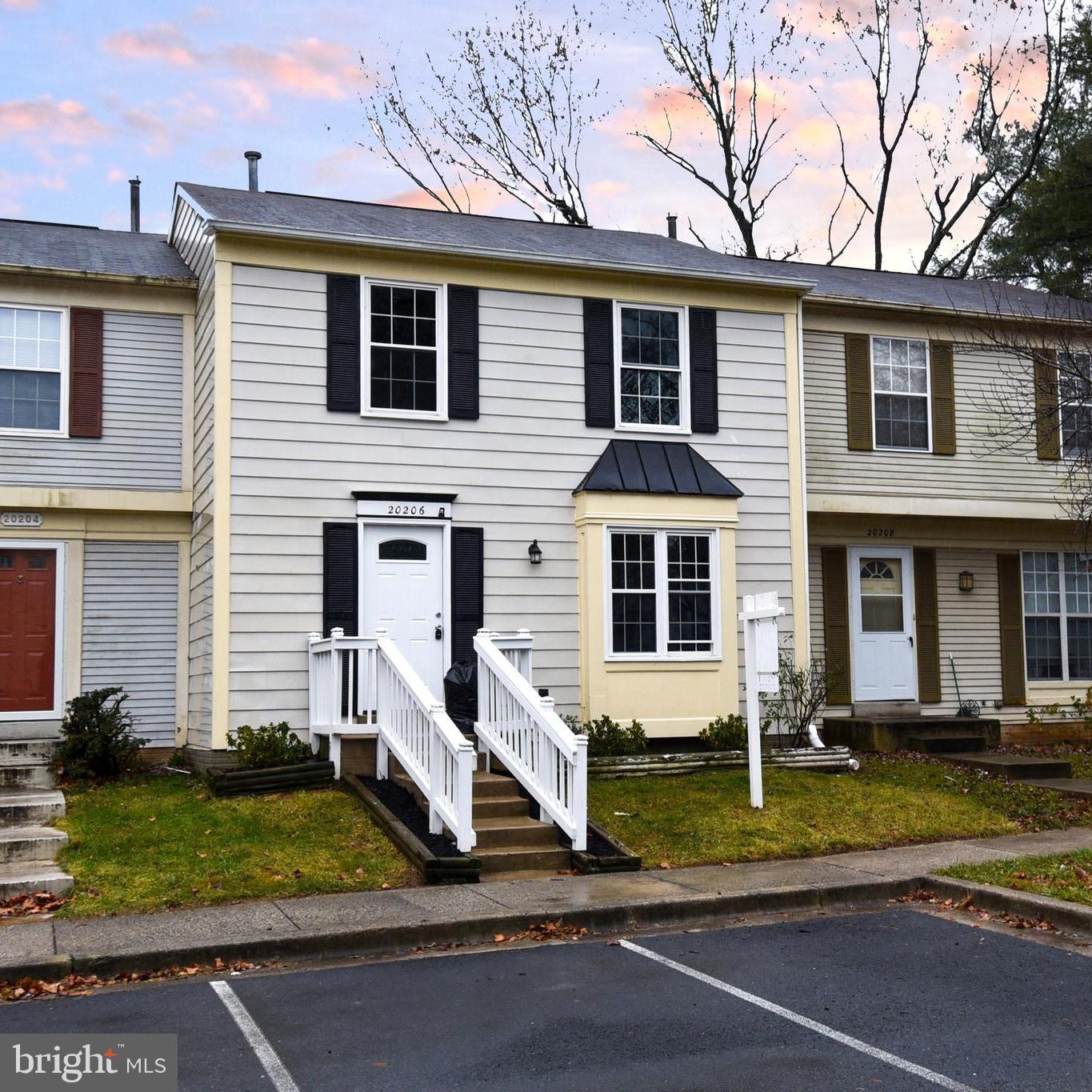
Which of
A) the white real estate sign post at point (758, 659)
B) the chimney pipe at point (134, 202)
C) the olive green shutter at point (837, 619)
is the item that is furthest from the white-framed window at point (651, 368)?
the chimney pipe at point (134, 202)

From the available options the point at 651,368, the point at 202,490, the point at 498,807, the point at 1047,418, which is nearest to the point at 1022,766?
the point at 1047,418

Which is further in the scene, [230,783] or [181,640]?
[181,640]

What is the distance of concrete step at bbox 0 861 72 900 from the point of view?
833 cm

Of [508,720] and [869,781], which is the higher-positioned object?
[508,720]

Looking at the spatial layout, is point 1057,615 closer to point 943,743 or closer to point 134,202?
point 943,743

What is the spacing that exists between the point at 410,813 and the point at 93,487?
580 cm

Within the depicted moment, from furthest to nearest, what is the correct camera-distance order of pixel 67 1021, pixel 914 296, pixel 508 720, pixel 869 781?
pixel 914 296
pixel 869 781
pixel 508 720
pixel 67 1021

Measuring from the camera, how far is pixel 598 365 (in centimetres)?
1391

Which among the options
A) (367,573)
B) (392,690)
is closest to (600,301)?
(367,573)

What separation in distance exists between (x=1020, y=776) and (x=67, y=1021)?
10944 mm

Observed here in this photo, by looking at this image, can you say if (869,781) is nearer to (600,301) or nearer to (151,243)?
(600,301)

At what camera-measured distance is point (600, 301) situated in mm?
13992

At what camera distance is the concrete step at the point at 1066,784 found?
496 inches

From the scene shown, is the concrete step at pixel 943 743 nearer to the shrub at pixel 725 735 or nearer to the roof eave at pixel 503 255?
the shrub at pixel 725 735
